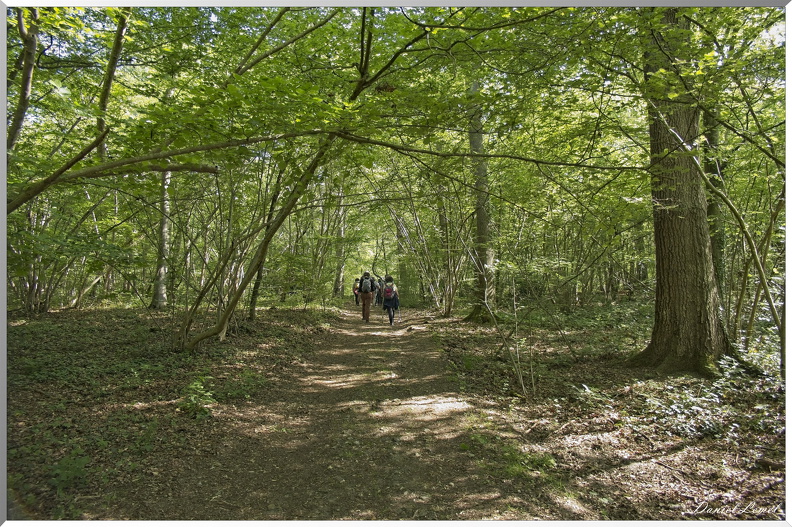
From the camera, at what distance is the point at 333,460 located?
10.5 ft

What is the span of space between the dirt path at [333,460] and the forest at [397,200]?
0.08 feet

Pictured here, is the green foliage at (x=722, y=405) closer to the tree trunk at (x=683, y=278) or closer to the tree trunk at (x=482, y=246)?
the tree trunk at (x=683, y=278)

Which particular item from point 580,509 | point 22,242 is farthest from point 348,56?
point 580,509

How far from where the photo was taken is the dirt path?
8.39 ft

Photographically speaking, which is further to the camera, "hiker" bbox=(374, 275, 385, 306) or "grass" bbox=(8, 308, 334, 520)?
"hiker" bbox=(374, 275, 385, 306)

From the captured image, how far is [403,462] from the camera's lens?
3.21 meters

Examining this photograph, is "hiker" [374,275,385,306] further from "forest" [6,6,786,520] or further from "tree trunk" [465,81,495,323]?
"forest" [6,6,786,520]

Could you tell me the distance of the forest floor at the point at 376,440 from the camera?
8.46 ft

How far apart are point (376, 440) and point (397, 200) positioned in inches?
103

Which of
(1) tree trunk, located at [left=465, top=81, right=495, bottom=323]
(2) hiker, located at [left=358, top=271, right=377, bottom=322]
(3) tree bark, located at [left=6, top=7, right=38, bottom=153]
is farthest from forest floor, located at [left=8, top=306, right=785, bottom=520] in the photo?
(2) hiker, located at [left=358, top=271, right=377, bottom=322]

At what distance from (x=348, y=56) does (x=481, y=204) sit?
455 centimetres

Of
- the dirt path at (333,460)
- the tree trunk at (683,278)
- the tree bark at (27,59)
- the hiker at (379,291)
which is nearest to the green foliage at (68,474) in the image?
the dirt path at (333,460)

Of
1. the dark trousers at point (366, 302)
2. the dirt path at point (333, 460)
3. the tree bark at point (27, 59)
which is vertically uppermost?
the tree bark at point (27, 59)

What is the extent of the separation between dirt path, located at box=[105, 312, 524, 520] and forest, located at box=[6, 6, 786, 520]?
2cm
